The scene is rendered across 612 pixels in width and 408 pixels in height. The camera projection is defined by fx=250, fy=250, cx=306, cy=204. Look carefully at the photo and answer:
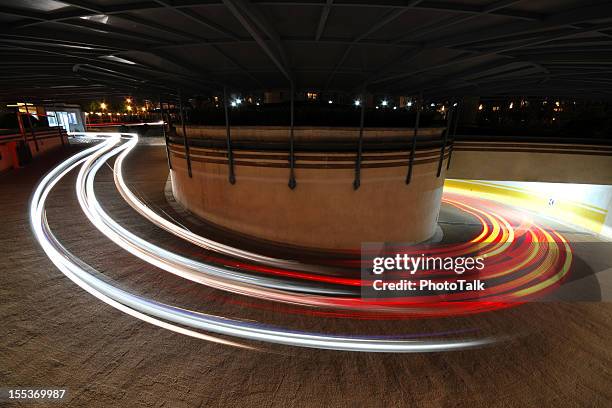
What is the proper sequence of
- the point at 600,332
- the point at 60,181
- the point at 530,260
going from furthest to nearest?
the point at 60,181 → the point at 530,260 → the point at 600,332

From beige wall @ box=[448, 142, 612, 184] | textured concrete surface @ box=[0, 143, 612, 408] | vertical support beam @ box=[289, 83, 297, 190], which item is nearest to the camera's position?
→ textured concrete surface @ box=[0, 143, 612, 408]

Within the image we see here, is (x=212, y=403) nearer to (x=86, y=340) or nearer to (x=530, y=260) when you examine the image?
(x=86, y=340)

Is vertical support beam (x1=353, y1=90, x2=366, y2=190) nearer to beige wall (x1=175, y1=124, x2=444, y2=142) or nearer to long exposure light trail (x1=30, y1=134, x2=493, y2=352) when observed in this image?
beige wall (x1=175, y1=124, x2=444, y2=142)

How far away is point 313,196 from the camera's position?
8.47 meters

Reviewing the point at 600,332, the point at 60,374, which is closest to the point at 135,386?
the point at 60,374

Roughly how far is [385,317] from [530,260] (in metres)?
10.4

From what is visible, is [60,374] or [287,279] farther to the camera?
[287,279]

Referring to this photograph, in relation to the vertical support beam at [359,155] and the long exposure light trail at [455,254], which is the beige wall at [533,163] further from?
the vertical support beam at [359,155]

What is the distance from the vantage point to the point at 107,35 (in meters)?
7.09

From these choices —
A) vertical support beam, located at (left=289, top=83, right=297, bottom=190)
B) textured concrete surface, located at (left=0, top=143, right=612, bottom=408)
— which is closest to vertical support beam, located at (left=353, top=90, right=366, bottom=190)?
vertical support beam, located at (left=289, top=83, right=297, bottom=190)

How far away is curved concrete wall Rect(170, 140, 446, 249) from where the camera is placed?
8305 millimetres

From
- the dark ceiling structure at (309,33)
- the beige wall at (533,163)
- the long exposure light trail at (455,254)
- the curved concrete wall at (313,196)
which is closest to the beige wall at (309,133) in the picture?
the curved concrete wall at (313,196)

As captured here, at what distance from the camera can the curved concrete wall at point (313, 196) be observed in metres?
8.30

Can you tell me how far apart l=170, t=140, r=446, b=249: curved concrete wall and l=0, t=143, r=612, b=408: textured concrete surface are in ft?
11.0
